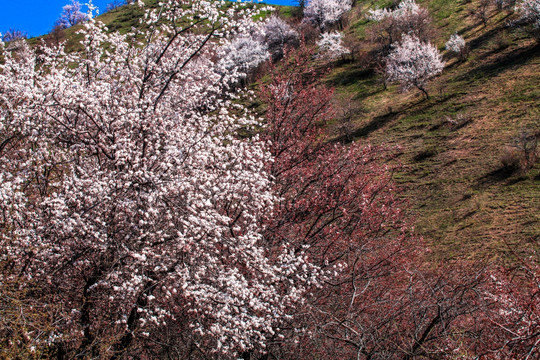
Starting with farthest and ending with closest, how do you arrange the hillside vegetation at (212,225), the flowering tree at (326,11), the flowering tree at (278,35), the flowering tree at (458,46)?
the flowering tree at (326,11) → the flowering tree at (278,35) → the flowering tree at (458,46) → the hillside vegetation at (212,225)

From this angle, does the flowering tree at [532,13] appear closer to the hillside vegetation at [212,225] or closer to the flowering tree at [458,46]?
the flowering tree at [458,46]

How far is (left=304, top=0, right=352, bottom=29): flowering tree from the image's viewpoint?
55.5 m

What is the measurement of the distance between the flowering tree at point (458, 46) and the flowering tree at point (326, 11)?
2449 cm

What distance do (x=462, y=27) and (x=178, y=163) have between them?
41.4 meters

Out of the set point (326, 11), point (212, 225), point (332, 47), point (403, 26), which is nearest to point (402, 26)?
point (403, 26)

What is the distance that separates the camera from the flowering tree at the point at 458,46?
1308 inches

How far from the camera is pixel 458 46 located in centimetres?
3369

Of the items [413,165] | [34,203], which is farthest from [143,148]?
[413,165]

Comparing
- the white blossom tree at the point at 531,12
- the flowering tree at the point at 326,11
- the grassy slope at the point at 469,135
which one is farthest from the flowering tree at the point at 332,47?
the white blossom tree at the point at 531,12

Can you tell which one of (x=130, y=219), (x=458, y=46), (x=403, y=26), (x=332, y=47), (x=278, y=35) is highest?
(x=278, y=35)

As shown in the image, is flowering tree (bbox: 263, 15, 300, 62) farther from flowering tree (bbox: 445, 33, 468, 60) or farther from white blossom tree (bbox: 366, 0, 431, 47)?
flowering tree (bbox: 445, 33, 468, 60)

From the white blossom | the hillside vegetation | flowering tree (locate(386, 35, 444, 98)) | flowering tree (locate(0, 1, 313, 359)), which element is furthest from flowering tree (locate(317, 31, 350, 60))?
flowering tree (locate(0, 1, 313, 359))

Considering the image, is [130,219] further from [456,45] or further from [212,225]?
[456,45]

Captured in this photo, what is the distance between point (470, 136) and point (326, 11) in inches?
1585
